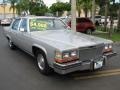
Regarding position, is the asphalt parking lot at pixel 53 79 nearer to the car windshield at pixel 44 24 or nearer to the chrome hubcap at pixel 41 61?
the chrome hubcap at pixel 41 61

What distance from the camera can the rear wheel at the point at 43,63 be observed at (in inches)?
254

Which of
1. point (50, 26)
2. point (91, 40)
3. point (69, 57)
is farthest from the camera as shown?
point (50, 26)

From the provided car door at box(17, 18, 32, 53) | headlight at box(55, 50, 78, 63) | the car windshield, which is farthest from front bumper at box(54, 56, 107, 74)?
the car windshield

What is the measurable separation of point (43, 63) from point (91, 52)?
146 centimetres

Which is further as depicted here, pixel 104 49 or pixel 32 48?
pixel 32 48

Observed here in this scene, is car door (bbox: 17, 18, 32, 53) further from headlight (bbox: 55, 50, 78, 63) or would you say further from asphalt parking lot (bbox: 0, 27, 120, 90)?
headlight (bbox: 55, 50, 78, 63)

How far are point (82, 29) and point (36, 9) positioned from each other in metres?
26.0

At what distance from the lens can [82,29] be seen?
20.4 meters

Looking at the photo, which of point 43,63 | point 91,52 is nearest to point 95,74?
point 91,52

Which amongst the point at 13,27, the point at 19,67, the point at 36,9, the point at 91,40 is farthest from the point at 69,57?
the point at 36,9

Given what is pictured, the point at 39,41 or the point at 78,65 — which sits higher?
the point at 39,41

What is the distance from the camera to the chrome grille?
585cm

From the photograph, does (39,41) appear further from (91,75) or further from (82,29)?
(82,29)

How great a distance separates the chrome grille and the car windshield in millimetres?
2169
